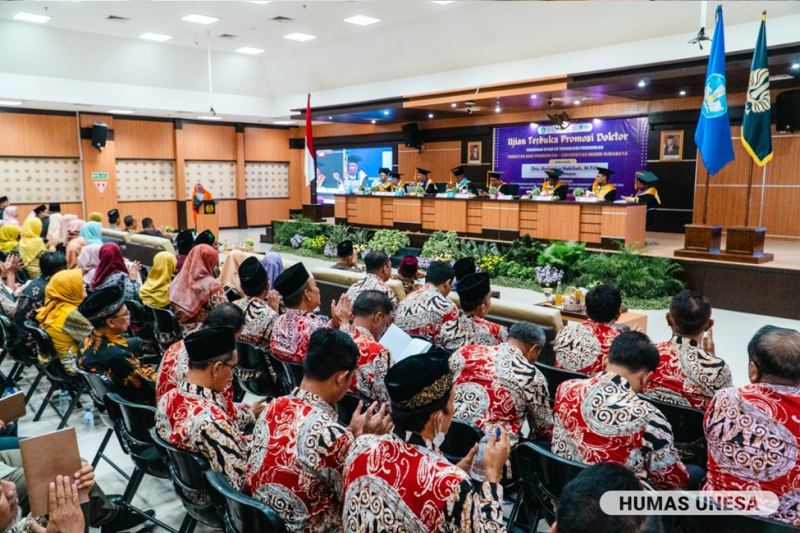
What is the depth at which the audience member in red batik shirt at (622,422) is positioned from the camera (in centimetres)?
201

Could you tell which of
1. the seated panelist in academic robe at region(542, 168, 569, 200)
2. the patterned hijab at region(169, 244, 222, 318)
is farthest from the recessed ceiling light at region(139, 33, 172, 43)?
the patterned hijab at region(169, 244, 222, 318)

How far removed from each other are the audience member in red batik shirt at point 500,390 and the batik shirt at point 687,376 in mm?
563

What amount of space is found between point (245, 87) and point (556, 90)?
890 centimetres

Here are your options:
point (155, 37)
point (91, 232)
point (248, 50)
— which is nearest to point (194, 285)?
point (91, 232)

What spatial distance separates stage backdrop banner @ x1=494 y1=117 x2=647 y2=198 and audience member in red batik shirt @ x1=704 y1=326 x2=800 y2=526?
1137cm

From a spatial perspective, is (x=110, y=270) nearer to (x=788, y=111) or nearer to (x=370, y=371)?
(x=370, y=371)

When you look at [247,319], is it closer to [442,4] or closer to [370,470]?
[370,470]

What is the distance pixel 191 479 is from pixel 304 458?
2.16 feet

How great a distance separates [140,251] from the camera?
9008 mm

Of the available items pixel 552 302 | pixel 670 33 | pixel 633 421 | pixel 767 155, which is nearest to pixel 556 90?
pixel 670 33

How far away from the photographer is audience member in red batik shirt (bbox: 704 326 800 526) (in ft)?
6.06

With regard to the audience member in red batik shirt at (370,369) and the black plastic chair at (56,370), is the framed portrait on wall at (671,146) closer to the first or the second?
the audience member in red batik shirt at (370,369)

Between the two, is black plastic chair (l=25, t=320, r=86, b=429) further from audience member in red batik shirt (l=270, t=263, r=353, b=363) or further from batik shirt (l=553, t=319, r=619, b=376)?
batik shirt (l=553, t=319, r=619, b=376)

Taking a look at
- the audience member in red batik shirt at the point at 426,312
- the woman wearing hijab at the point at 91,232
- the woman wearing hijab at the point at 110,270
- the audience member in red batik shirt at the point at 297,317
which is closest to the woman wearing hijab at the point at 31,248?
the woman wearing hijab at the point at 91,232
